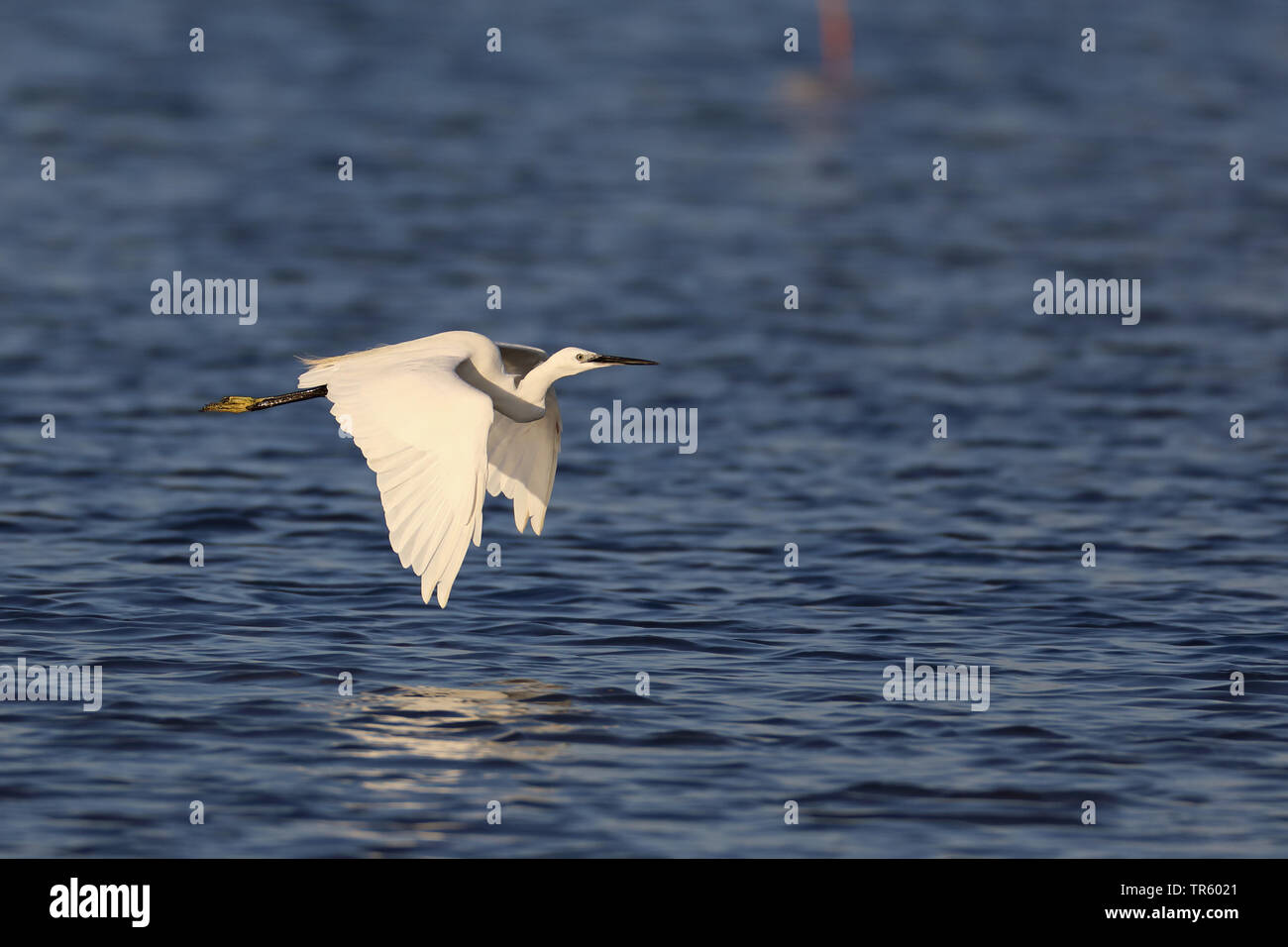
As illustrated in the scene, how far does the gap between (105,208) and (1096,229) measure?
1287 cm

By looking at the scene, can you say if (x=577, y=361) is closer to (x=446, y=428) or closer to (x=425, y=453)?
(x=446, y=428)

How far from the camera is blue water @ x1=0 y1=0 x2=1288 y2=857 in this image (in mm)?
10086

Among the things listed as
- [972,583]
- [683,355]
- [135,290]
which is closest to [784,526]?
[972,583]

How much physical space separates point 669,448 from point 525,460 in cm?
537

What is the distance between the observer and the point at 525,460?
40.8 ft

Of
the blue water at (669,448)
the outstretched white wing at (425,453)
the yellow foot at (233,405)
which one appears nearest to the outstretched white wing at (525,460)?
the blue water at (669,448)

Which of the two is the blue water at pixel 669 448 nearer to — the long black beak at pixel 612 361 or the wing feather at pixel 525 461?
the wing feather at pixel 525 461

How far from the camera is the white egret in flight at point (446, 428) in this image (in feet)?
33.0

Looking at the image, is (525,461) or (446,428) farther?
(525,461)

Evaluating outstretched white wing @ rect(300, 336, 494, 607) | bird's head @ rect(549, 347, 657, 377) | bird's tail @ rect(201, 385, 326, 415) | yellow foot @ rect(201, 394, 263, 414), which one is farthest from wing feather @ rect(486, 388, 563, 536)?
yellow foot @ rect(201, 394, 263, 414)

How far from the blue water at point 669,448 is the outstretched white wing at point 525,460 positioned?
2.81 ft

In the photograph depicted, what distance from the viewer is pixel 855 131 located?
31062 millimetres

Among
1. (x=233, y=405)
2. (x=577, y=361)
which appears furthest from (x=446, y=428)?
(x=233, y=405)

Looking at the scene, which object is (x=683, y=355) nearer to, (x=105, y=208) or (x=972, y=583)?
(x=972, y=583)
